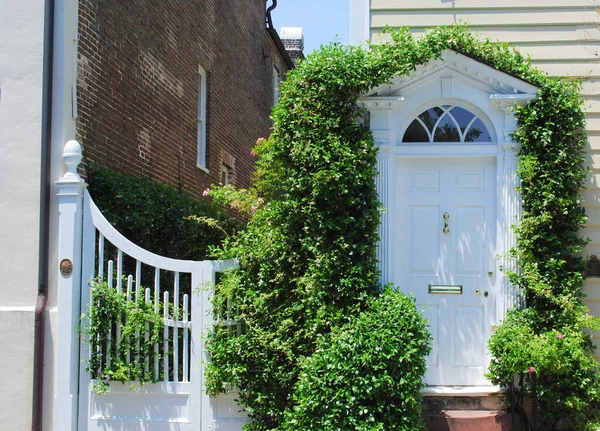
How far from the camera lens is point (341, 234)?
20.4 ft

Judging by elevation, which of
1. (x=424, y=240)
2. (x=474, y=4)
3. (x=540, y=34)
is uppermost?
(x=474, y=4)

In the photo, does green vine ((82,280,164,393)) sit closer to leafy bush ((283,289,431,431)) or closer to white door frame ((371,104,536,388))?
leafy bush ((283,289,431,431))

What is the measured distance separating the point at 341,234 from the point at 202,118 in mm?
6412

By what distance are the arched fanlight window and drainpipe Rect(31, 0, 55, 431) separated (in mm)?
3494

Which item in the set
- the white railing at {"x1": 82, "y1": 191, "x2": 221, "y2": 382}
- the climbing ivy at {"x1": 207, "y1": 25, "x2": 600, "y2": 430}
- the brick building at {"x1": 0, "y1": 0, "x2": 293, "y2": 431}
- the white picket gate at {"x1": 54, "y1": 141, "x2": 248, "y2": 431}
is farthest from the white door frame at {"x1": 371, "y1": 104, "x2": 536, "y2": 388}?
the brick building at {"x1": 0, "y1": 0, "x2": 293, "y2": 431}

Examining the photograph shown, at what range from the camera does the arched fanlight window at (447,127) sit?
267 inches

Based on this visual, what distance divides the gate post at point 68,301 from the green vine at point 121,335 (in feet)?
0.48

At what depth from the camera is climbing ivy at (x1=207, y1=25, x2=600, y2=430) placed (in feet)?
19.6

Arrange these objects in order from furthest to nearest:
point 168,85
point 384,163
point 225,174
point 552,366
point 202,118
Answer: point 225,174 < point 202,118 < point 168,85 < point 384,163 < point 552,366

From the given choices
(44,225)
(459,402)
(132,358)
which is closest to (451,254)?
(459,402)

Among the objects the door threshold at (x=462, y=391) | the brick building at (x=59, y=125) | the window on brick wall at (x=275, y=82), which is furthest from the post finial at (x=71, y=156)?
the window on brick wall at (x=275, y=82)

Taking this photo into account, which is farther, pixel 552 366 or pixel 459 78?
pixel 459 78

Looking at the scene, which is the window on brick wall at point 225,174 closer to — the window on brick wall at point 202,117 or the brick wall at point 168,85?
the brick wall at point 168,85

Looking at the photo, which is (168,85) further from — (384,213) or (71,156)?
(384,213)
